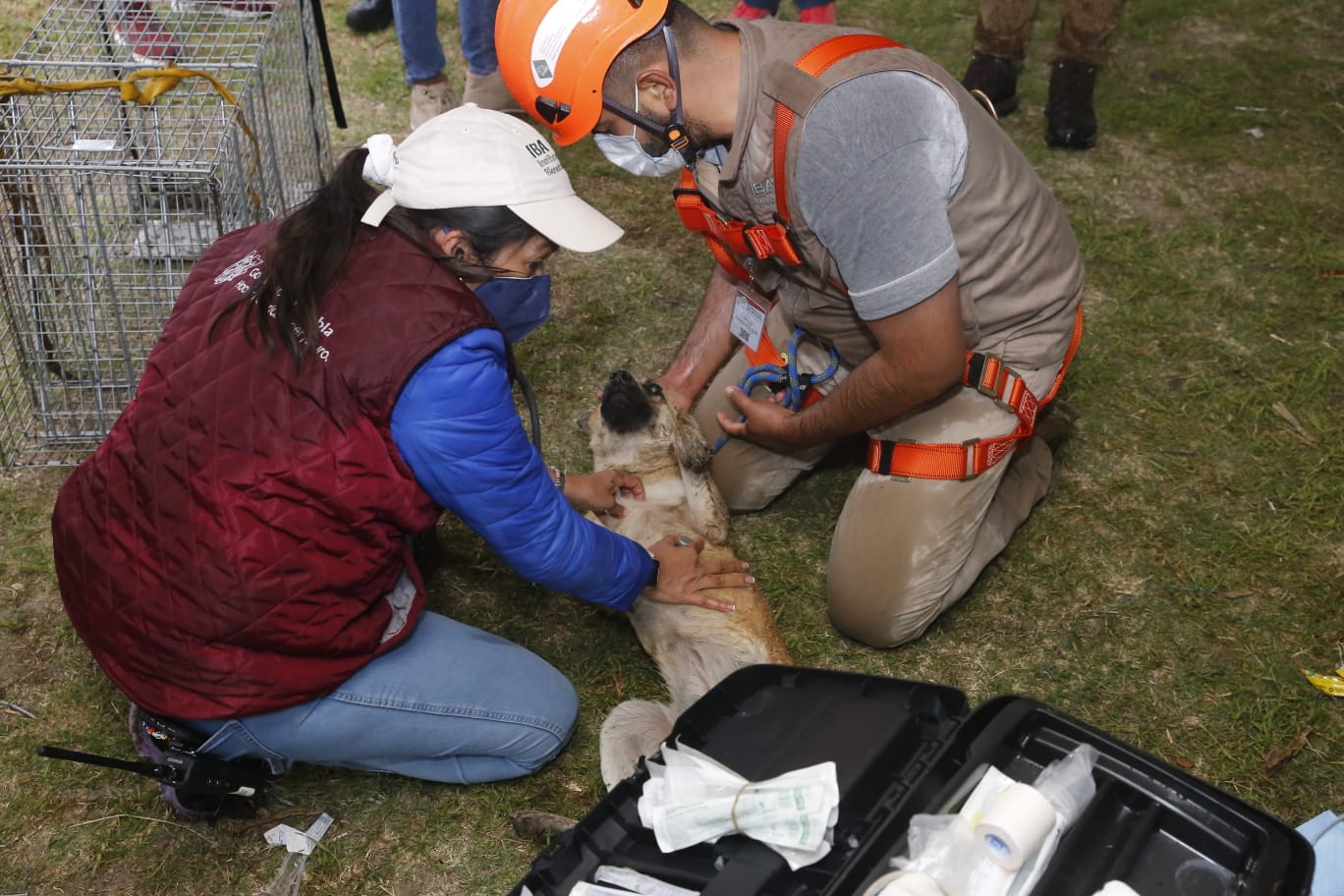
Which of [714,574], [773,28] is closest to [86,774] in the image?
[714,574]

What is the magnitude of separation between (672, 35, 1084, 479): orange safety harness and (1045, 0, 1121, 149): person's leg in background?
290 cm

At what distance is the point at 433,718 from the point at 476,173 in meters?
1.51

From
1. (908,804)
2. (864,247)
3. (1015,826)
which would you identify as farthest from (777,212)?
(1015,826)

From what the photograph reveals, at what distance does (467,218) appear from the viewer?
2.80 meters

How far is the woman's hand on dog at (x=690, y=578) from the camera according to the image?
360cm

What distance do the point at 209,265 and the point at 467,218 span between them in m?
0.82

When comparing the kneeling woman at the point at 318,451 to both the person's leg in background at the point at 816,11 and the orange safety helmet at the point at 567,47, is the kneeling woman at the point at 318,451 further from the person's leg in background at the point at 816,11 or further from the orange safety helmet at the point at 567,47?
the person's leg in background at the point at 816,11

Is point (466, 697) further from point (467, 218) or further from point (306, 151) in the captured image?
point (306, 151)

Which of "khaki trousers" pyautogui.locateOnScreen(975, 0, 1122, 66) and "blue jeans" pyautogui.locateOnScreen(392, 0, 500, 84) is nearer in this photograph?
"blue jeans" pyautogui.locateOnScreen(392, 0, 500, 84)

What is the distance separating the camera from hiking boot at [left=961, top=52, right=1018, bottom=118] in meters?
6.61

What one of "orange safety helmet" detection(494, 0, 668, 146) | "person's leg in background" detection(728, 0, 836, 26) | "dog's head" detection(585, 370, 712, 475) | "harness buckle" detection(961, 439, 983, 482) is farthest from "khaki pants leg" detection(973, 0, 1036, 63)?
"orange safety helmet" detection(494, 0, 668, 146)

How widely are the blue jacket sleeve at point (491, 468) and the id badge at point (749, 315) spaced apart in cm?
130

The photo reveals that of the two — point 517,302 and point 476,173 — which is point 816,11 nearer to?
point 517,302

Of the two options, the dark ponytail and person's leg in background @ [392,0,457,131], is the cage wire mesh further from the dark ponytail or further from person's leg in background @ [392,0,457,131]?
the dark ponytail
